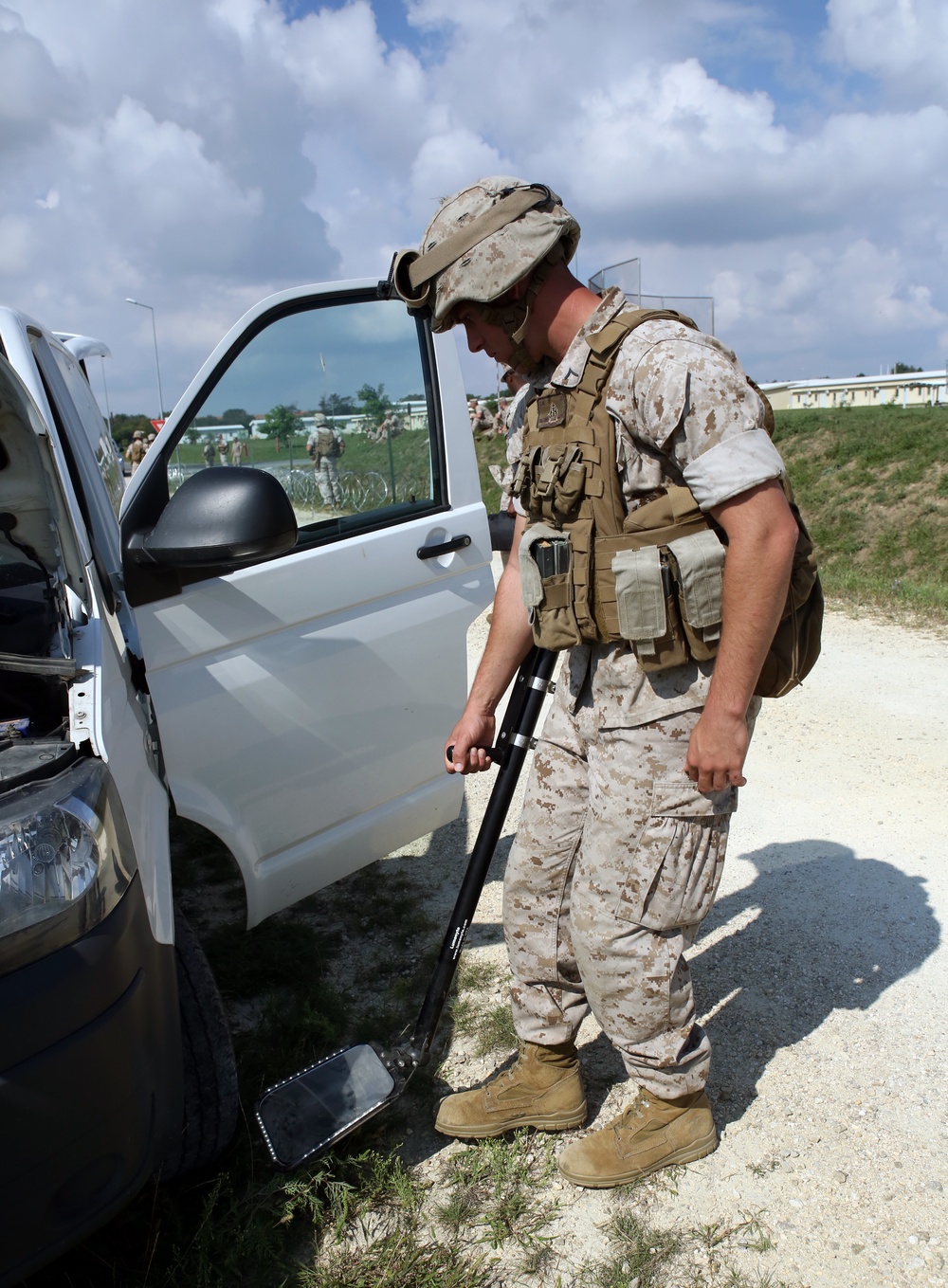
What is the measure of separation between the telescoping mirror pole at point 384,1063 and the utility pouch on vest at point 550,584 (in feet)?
0.80

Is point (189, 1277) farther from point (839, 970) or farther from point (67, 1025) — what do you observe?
point (839, 970)

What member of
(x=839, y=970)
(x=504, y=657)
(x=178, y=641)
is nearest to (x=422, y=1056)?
(x=504, y=657)

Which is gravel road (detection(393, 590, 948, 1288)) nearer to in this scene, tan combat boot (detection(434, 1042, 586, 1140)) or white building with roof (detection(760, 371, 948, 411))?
tan combat boot (detection(434, 1042, 586, 1140))

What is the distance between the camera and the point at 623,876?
2033 mm

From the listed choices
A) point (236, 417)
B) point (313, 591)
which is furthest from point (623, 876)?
point (236, 417)

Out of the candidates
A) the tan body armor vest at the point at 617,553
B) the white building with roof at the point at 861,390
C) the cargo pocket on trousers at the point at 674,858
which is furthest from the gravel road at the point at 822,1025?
the white building with roof at the point at 861,390

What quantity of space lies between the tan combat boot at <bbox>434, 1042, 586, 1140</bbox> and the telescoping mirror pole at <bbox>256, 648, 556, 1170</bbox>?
157 millimetres

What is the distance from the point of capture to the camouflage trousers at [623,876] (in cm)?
201

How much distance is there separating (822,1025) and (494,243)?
224cm

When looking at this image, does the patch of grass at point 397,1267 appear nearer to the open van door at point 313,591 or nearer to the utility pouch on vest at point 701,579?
the open van door at point 313,591

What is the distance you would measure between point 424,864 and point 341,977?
0.84 meters

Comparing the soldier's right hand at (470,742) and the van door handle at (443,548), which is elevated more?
the van door handle at (443,548)

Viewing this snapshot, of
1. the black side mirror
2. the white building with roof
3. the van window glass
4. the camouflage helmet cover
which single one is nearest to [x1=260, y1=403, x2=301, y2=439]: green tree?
the van window glass

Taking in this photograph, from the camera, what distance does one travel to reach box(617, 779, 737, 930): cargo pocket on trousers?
200cm
